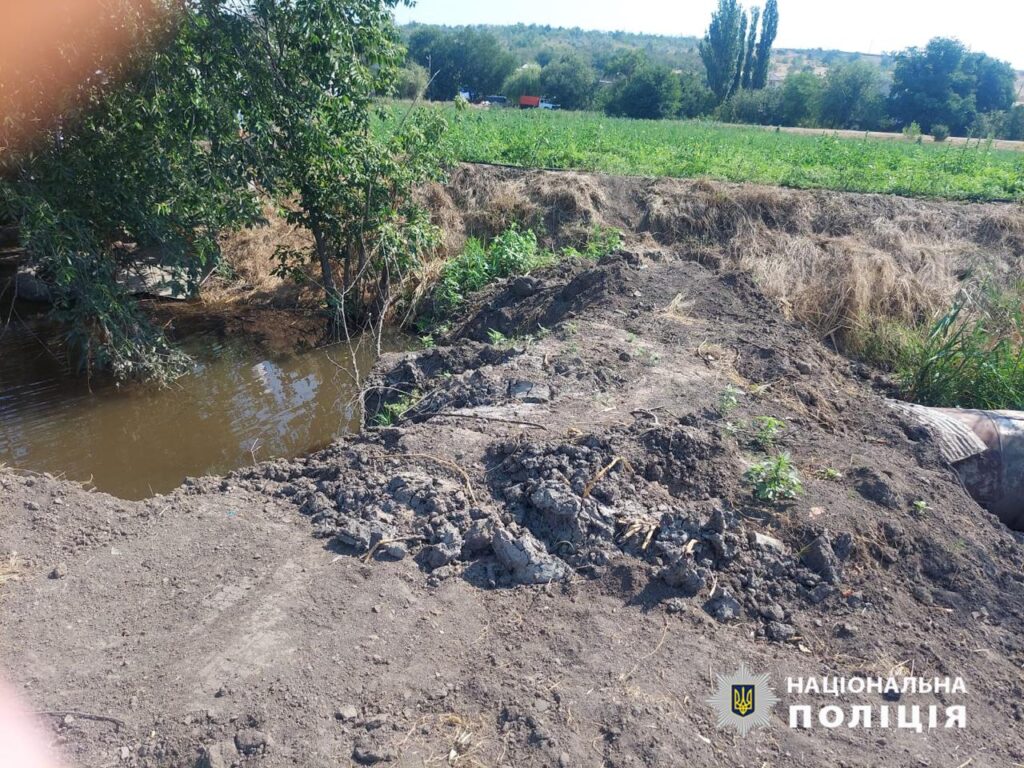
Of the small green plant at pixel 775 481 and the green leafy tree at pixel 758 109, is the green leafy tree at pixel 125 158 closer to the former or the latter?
the small green plant at pixel 775 481

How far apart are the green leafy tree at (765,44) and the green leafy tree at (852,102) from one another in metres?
10.7

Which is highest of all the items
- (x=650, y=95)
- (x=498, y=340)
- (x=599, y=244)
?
(x=650, y=95)

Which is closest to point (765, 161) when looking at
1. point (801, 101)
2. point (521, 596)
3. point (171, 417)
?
point (171, 417)

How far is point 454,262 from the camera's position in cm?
1060

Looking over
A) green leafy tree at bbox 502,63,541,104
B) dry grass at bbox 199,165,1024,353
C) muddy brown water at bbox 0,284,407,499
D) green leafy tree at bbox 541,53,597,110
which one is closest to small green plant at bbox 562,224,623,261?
dry grass at bbox 199,165,1024,353

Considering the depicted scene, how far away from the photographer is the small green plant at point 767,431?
4.84 metres

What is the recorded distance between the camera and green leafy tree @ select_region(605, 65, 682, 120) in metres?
42.3

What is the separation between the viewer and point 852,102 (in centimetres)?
4366

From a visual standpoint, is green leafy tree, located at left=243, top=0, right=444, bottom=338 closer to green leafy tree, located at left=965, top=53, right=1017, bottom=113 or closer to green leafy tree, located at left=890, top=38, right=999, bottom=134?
green leafy tree, located at left=890, top=38, right=999, bottom=134

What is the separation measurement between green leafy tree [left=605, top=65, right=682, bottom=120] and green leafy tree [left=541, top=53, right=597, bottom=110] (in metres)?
8.98

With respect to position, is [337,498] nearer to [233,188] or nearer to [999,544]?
[999,544]

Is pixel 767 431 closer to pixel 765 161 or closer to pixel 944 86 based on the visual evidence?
pixel 765 161

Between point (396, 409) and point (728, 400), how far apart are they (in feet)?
10.1

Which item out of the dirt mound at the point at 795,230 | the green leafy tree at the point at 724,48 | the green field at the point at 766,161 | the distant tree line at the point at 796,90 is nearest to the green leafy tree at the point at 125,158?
the dirt mound at the point at 795,230
